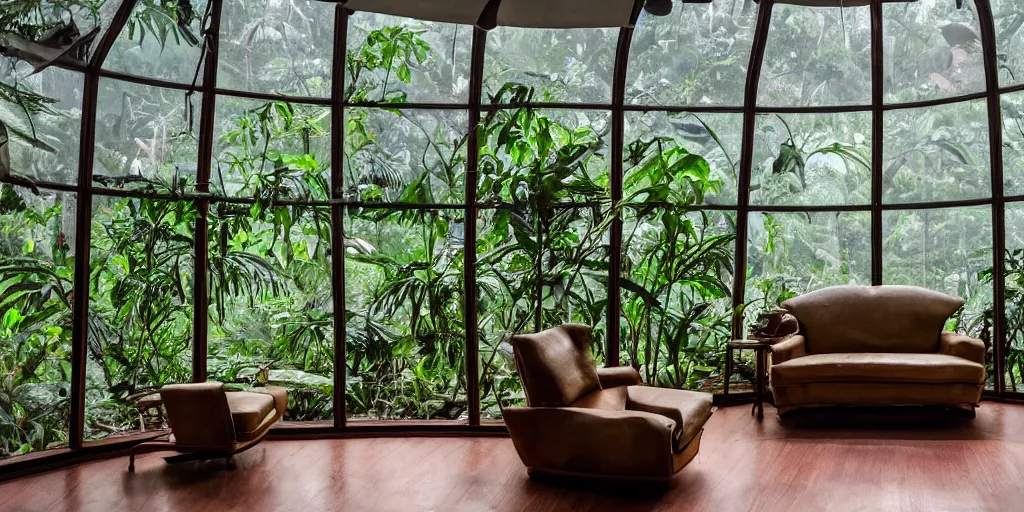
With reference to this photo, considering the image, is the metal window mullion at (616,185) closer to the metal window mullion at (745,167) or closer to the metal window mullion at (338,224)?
the metal window mullion at (745,167)

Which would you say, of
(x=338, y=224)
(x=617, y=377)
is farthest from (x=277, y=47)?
(x=617, y=377)

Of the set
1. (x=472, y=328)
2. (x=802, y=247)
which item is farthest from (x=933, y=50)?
(x=472, y=328)

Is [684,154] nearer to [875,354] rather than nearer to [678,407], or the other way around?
[875,354]

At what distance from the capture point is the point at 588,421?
15.1ft

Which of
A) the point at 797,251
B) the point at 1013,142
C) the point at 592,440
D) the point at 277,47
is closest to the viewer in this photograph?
the point at 592,440

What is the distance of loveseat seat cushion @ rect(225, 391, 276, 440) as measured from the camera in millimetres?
5180

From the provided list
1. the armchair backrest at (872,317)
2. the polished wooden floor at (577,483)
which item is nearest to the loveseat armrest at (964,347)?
the armchair backrest at (872,317)

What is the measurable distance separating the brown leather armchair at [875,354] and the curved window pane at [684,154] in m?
1.15

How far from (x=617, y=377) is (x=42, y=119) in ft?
13.1

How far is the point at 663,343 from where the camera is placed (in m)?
6.92

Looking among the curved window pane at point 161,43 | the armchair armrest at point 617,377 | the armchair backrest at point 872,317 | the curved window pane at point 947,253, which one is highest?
the curved window pane at point 161,43

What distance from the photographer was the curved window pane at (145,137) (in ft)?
18.9

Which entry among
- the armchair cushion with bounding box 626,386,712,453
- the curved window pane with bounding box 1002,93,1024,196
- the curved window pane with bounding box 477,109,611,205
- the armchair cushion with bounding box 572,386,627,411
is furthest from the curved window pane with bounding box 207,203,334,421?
the curved window pane with bounding box 1002,93,1024,196

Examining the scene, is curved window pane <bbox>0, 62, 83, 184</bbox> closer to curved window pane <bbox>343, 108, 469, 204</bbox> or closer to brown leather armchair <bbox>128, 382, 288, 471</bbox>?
brown leather armchair <bbox>128, 382, 288, 471</bbox>
